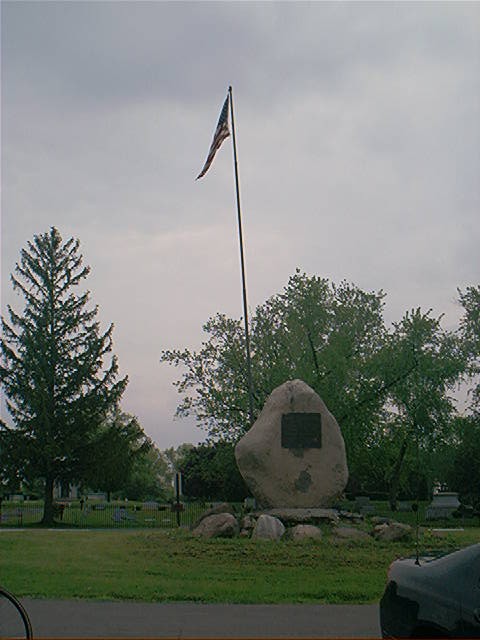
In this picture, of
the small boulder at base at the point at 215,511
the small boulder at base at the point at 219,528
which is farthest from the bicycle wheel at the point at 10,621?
the small boulder at base at the point at 215,511

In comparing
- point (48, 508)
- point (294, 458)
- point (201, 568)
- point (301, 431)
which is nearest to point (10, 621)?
point (201, 568)

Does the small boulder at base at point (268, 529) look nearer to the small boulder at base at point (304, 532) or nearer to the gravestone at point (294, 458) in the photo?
the small boulder at base at point (304, 532)

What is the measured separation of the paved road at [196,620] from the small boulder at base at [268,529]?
6.35 meters

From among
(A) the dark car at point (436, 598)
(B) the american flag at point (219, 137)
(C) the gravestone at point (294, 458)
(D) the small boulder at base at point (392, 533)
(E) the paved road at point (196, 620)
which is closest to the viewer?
(A) the dark car at point (436, 598)

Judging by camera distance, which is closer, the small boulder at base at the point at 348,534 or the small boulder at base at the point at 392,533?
the small boulder at base at the point at 348,534

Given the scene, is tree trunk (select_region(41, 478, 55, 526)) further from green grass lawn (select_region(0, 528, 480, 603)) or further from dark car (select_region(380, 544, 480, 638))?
dark car (select_region(380, 544, 480, 638))

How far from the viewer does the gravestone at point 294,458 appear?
19.1 metres

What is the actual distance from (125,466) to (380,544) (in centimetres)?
2103

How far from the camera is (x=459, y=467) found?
134 feet

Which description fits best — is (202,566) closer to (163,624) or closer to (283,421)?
(163,624)

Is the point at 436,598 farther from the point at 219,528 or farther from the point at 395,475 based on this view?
the point at 395,475

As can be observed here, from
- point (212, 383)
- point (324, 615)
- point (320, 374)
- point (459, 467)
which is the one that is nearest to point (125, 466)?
point (212, 383)

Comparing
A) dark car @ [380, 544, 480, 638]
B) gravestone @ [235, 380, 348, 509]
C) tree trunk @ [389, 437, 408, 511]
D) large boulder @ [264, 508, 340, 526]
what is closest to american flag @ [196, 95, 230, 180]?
gravestone @ [235, 380, 348, 509]

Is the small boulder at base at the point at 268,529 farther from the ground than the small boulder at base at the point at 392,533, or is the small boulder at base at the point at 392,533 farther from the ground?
the small boulder at base at the point at 268,529
